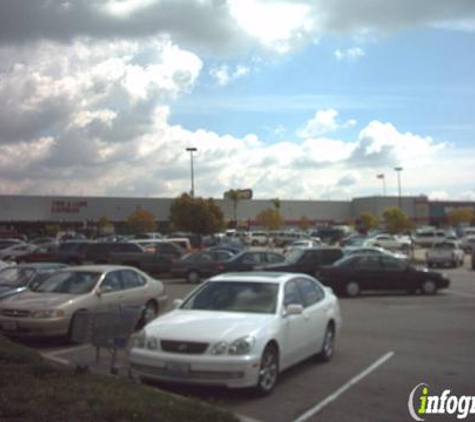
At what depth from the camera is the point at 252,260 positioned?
87.7 ft

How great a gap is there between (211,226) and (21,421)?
52.1 meters

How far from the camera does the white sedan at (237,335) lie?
27.3 ft

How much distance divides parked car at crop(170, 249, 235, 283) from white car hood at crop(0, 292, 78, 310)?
15.1 metres

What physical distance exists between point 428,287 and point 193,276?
10.1m

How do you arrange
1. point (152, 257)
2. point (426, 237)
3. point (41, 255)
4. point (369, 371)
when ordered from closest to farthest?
point (369, 371) → point (152, 257) → point (41, 255) → point (426, 237)

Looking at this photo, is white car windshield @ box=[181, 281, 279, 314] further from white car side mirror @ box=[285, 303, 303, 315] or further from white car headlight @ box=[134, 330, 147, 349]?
white car headlight @ box=[134, 330, 147, 349]

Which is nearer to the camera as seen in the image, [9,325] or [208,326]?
[208,326]

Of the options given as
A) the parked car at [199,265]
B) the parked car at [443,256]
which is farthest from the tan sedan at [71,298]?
the parked car at [443,256]

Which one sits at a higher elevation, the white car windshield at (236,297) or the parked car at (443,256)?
the white car windshield at (236,297)

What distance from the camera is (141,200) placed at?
4466 inches

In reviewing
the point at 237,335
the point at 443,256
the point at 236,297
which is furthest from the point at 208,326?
the point at 443,256

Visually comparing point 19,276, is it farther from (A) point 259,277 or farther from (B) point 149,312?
(A) point 259,277

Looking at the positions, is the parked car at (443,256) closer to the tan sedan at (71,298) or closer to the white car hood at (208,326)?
the tan sedan at (71,298)

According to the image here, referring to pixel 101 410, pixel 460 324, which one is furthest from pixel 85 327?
pixel 460 324
